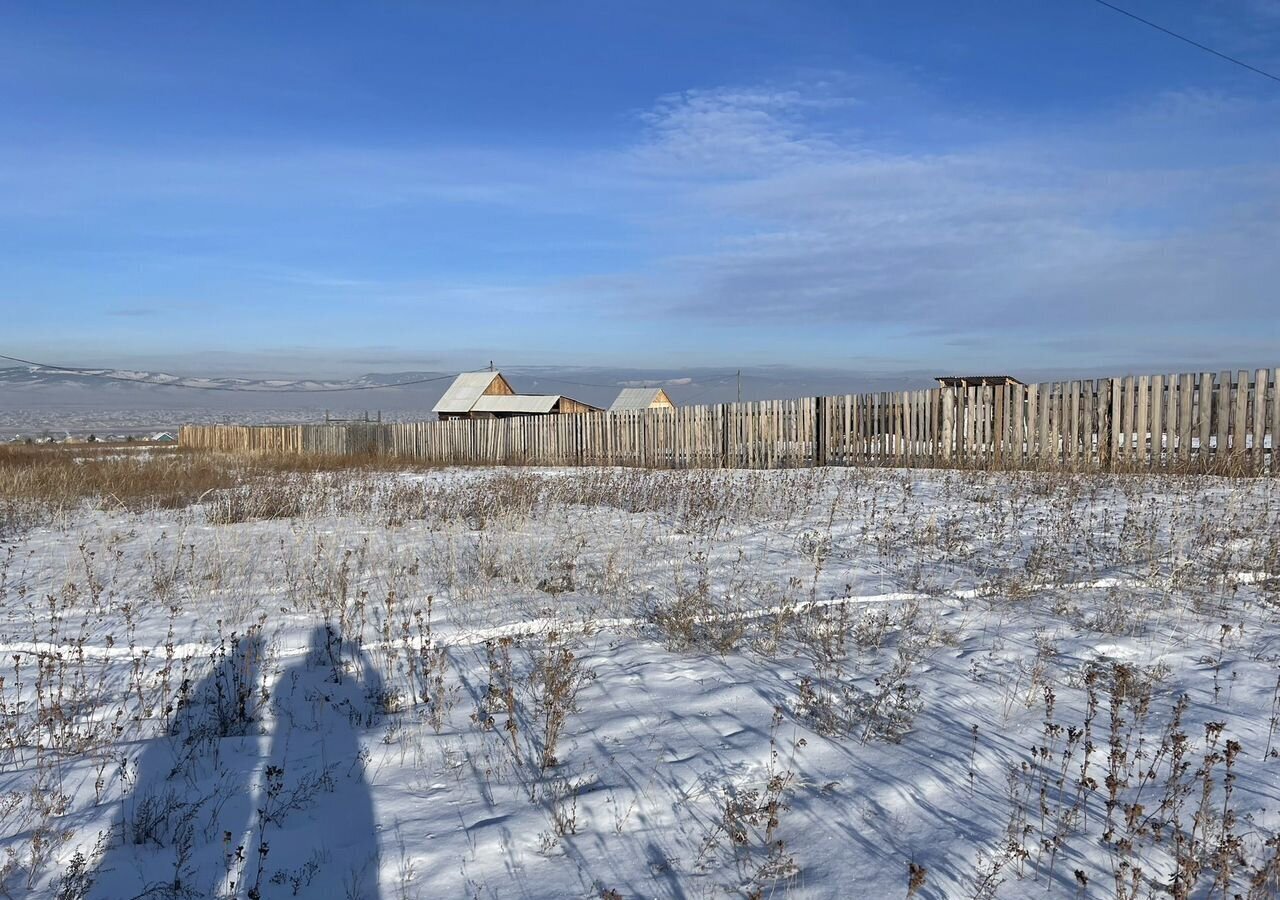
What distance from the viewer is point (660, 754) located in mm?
3178

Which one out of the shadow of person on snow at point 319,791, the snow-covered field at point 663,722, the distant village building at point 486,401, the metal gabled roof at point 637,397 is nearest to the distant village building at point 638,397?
the metal gabled roof at point 637,397

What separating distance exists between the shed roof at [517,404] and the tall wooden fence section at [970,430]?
18.6m

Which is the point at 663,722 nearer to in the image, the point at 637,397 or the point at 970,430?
the point at 970,430

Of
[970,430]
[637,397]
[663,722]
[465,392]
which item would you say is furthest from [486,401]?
[663,722]

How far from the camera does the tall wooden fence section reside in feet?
37.4

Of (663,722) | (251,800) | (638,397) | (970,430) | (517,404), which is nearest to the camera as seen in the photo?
(251,800)

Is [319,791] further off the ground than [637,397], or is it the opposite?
[637,397]

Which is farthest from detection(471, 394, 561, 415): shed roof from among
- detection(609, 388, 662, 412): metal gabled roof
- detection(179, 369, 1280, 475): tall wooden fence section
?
detection(179, 369, 1280, 475): tall wooden fence section

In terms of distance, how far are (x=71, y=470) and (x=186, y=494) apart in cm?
460

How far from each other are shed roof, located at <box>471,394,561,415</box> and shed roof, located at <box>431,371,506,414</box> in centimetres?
44

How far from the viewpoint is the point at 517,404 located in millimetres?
43312

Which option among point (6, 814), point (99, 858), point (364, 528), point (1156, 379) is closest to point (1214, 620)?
point (99, 858)

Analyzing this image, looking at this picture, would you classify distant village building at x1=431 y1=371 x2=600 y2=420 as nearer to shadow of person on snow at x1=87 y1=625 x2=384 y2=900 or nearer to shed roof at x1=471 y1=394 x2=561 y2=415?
shed roof at x1=471 y1=394 x2=561 y2=415

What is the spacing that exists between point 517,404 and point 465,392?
334 cm
